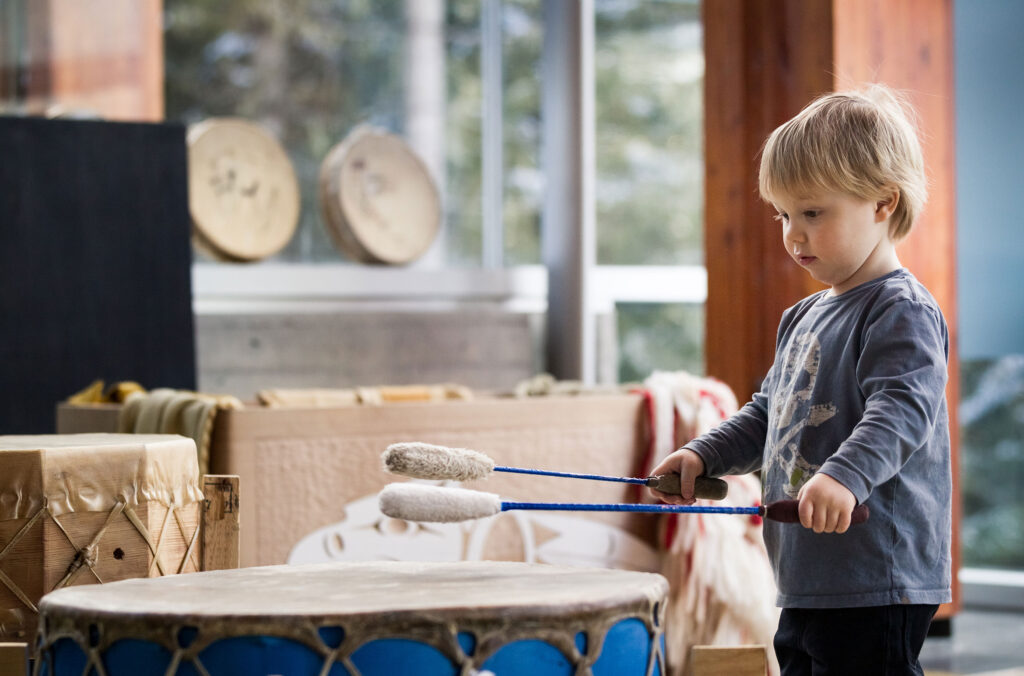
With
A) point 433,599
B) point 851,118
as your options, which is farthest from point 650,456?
point 433,599

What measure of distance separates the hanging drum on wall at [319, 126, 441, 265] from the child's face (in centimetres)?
251

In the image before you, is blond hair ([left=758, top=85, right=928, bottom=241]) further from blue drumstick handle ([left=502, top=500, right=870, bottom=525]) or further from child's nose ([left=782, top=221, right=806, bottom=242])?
blue drumstick handle ([left=502, top=500, right=870, bottom=525])

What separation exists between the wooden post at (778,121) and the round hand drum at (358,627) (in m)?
2.15

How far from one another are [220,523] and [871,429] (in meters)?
0.86

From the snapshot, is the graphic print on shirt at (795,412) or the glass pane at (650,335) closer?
the graphic print on shirt at (795,412)

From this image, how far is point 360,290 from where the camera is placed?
13.1 feet

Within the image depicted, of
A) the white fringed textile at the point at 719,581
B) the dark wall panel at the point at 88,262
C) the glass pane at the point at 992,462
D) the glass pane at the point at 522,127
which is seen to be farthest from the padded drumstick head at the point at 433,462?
the glass pane at the point at 522,127

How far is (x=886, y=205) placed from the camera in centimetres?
149

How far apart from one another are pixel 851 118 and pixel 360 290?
266 cm

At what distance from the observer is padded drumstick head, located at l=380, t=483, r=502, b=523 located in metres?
1.25

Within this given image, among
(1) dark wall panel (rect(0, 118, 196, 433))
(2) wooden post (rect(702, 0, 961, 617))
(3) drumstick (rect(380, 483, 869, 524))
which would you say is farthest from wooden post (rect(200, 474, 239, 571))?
(2) wooden post (rect(702, 0, 961, 617))

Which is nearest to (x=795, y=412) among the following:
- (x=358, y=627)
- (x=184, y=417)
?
(x=358, y=627)

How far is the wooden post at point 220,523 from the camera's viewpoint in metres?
1.65

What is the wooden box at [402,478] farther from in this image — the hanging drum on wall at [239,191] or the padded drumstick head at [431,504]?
the padded drumstick head at [431,504]
